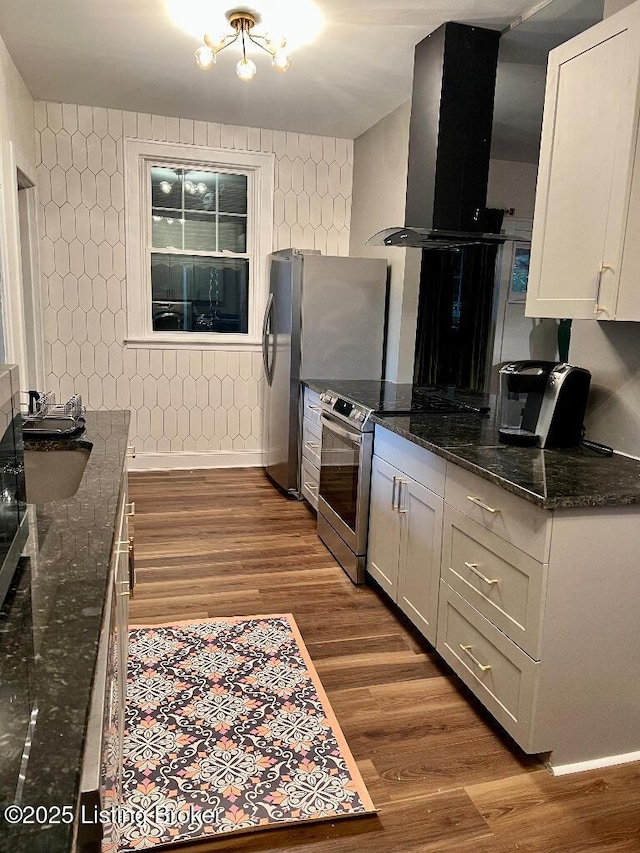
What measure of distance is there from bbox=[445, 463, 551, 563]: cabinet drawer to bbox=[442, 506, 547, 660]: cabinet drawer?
27 mm

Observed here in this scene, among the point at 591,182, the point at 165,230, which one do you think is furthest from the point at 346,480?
the point at 165,230

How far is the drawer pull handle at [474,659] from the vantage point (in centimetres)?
199

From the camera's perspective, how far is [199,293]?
5008mm

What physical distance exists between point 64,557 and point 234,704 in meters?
1.19

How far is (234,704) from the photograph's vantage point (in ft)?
6.95

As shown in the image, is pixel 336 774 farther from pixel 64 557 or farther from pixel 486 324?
pixel 486 324

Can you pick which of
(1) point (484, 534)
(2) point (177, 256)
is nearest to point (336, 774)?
(1) point (484, 534)

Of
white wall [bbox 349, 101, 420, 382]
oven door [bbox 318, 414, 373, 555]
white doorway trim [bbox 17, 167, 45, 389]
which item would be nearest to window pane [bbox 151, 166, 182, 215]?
white doorway trim [bbox 17, 167, 45, 389]

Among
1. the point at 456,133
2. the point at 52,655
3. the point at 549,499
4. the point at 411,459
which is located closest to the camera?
the point at 52,655

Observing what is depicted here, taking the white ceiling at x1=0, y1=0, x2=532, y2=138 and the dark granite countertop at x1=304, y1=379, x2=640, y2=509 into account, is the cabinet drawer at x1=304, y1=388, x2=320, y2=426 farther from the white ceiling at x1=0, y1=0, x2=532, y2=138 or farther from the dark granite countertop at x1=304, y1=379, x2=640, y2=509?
the white ceiling at x1=0, y1=0, x2=532, y2=138

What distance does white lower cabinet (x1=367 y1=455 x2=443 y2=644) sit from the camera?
7.73 feet

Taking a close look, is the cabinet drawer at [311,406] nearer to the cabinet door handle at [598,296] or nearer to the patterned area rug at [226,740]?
the patterned area rug at [226,740]

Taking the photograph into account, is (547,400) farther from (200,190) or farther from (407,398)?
(200,190)

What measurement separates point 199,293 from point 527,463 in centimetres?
360
